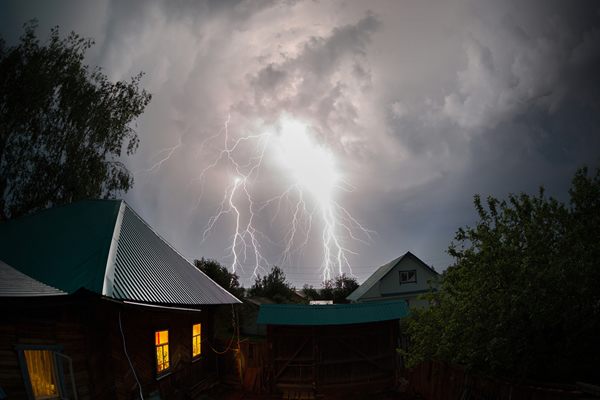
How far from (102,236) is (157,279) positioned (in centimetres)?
188

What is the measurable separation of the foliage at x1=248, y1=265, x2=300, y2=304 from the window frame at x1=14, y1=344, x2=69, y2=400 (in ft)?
86.4

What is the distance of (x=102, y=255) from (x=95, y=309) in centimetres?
123

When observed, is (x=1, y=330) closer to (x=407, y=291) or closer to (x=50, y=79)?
(x=50, y=79)

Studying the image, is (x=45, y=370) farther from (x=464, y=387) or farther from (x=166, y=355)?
(x=464, y=387)

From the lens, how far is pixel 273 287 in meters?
34.2

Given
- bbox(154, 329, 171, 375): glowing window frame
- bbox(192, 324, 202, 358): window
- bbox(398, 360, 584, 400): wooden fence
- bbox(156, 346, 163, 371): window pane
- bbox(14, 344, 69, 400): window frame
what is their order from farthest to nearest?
bbox(192, 324, 202, 358): window
bbox(156, 346, 163, 371): window pane
bbox(154, 329, 171, 375): glowing window frame
bbox(398, 360, 584, 400): wooden fence
bbox(14, 344, 69, 400): window frame

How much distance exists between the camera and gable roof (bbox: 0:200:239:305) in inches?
295

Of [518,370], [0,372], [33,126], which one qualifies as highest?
[33,126]

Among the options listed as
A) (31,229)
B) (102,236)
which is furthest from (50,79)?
(102,236)

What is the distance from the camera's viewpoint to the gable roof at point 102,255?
7504 mm

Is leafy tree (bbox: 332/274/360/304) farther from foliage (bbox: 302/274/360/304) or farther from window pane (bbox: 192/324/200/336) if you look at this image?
window pane (bbox: 192/324/200/336)

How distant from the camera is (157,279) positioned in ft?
31.4

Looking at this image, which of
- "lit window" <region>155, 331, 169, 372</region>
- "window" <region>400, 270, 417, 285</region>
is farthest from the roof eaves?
"window" <region>400, 270, 417, 285</region>

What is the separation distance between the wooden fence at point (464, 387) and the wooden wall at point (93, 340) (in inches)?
306
